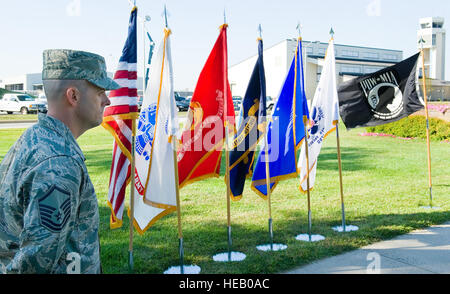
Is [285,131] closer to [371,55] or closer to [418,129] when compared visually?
[418,129]

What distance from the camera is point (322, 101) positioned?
20.9ft

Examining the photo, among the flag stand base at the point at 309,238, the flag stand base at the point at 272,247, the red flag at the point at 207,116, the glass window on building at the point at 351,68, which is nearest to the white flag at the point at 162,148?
the red flag at the point at 207,116

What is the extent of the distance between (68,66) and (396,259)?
4.45 metres

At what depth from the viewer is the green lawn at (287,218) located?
16.0 feet

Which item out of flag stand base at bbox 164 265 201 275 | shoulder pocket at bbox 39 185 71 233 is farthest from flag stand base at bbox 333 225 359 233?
shoulder pocket at bbox 39 185 71 233

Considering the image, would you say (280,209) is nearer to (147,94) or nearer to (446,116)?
(147,94)

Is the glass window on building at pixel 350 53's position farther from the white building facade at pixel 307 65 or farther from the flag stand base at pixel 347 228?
the flag stand base at pixel 347 228

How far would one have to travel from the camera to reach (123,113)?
177 inches

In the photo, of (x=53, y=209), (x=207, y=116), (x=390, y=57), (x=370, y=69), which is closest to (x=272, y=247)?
(x=207, y=116)

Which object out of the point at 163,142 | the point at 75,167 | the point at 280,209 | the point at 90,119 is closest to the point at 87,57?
the point at 90,119

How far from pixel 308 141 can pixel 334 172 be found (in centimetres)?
434

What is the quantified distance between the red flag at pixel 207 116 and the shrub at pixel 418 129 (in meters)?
15.6

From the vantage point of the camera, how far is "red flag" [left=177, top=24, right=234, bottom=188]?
4992 millimetres

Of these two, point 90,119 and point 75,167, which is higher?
point 90,119
